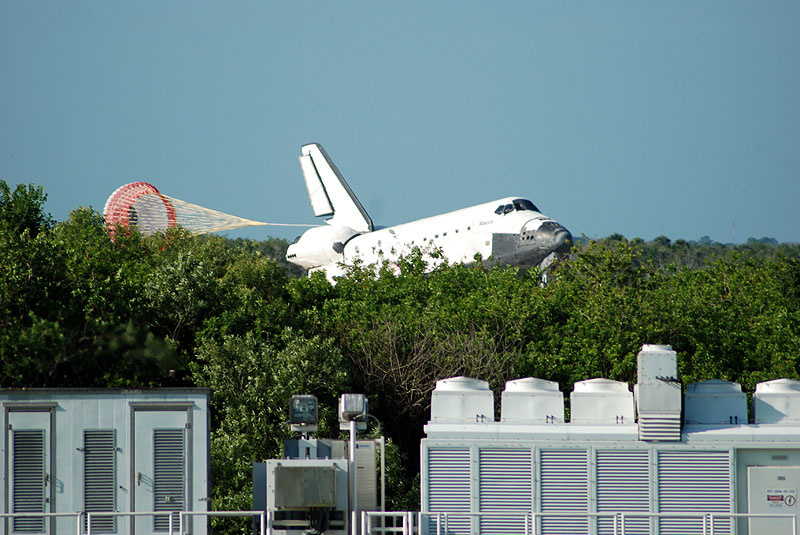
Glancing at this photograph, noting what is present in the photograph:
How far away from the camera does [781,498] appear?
1825 cm

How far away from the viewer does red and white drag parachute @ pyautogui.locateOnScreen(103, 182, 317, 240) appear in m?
63.3

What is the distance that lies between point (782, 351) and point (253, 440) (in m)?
16.2

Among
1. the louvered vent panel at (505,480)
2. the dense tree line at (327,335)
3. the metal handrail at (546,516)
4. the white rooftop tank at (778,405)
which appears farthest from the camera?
the dense tree line at (327,335)

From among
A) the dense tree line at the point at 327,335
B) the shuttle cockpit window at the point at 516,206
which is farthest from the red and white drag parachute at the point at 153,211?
the dense tree line at the point at 327,335

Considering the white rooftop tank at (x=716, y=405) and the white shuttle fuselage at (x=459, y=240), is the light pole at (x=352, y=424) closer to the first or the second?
the white rooftop tank at (x=716, y=405)

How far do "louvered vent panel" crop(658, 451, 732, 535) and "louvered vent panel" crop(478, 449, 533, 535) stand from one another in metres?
2.26

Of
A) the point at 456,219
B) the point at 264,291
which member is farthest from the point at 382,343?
the point at 456,219

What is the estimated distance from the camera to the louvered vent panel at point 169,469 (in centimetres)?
1792

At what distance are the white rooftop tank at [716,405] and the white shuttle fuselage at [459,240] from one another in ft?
84.4

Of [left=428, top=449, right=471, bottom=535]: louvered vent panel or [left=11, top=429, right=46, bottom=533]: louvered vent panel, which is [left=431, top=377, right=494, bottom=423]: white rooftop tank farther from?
[left=11, top=429, right=46, bottom=533]: louvered vent panel

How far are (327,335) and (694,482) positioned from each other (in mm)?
15115

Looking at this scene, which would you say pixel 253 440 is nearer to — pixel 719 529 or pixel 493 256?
pixel 719 529

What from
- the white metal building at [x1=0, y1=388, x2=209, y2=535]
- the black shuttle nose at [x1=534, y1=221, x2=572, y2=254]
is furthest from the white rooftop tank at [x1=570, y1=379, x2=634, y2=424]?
the black shuttle nose at [x1=534, y1=221, x2=572, y2=254]

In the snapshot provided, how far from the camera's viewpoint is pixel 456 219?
2242 inches
